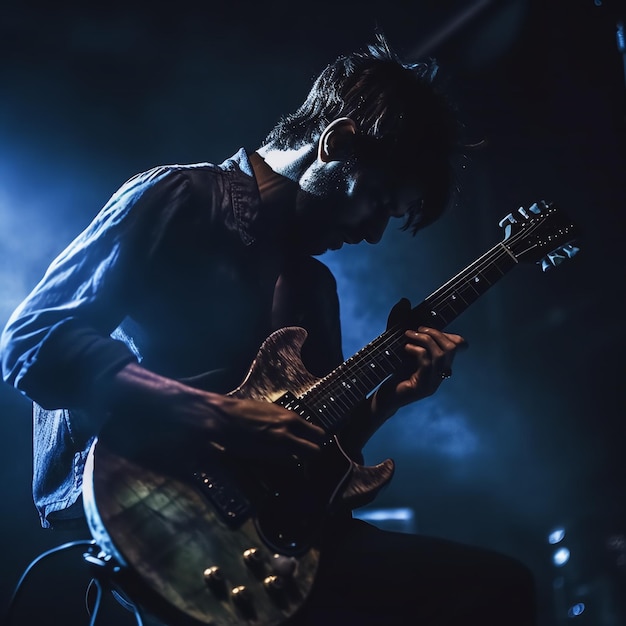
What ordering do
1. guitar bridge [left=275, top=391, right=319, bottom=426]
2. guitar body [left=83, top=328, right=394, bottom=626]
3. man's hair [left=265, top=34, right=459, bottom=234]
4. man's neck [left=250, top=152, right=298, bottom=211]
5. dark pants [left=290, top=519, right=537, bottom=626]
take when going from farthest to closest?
man's hair [left=265, top=34, right=459, bottom=234] < man's neck [left=250, top=152, right=298, bottom=211] < guitar bridge [left=275, top=391, right=319, bottom=426] < dark pants [left=290, top=519, right=537, bottom=626] < guitar body [left=83, top=328, right=394, bottom=626]

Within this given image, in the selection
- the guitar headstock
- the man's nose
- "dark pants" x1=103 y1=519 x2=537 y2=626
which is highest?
the man's nose

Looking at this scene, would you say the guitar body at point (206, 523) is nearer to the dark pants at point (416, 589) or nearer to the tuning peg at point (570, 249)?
the dark pants at point (416, 589)

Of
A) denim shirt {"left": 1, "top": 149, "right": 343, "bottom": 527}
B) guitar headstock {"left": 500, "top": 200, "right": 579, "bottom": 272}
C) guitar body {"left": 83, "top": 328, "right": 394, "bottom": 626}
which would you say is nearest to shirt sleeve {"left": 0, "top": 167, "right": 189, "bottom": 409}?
denim shirt {"left": 1, "top": 149, "right": 343, "bottom": 527}

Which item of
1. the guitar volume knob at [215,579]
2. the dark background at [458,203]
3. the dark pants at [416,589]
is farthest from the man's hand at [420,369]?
the dark background at [458,203]

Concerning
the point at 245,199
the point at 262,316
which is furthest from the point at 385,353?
the point at 245,199

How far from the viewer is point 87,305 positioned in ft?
4.25

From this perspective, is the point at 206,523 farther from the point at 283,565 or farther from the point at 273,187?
the point at 273,187

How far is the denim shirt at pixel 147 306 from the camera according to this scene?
1.24 metres

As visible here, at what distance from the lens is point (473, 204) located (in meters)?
4.00

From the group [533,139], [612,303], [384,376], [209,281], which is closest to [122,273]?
[209,281]

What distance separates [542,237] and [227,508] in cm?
147

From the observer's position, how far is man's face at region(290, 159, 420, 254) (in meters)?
1.87

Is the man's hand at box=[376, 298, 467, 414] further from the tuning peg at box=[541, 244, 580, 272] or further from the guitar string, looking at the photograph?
the tuning peg at box=[541, 244, 580, 272]

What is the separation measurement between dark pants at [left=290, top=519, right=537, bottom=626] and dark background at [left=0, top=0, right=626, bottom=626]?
1.49 m
